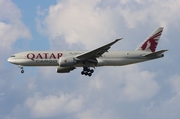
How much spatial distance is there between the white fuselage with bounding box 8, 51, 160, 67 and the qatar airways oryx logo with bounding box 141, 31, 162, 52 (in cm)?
264

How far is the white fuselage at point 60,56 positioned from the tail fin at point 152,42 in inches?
91.3

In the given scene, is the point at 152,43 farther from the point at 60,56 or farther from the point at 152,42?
the point at 60,56

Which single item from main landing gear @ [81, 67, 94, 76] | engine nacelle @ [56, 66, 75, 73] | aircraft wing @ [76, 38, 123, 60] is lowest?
main landing gear @ [81, 67, 94, 76]

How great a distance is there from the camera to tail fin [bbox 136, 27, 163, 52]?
75750 mm

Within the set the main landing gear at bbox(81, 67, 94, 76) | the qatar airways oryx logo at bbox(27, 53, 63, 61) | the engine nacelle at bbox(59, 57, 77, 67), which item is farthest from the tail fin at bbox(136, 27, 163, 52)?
the qatar airways oryx logo at bbox(27, 53, 63, 61)

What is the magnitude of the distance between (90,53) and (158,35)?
13867 mm

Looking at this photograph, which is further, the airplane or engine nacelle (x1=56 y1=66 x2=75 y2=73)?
engine nacelle (x1=56 y1=66 x2=75 y2=73)

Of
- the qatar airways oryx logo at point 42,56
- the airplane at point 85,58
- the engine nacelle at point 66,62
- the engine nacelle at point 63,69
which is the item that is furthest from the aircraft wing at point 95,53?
the engine nacelle at point 63,69

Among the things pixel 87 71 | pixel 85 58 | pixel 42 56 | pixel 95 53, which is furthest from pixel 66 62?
pixel 87 71

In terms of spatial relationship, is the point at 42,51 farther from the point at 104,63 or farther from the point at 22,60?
the point at 104,63

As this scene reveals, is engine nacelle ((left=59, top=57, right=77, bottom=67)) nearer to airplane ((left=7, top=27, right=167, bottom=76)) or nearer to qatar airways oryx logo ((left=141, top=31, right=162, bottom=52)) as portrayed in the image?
airplane ((left=7, top=27, right=167, bottom=76))

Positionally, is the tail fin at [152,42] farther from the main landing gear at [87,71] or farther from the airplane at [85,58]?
the main landing gear at [87,71]

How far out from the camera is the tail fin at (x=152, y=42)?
7575cm

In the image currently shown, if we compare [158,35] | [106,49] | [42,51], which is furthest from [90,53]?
[158,35]
